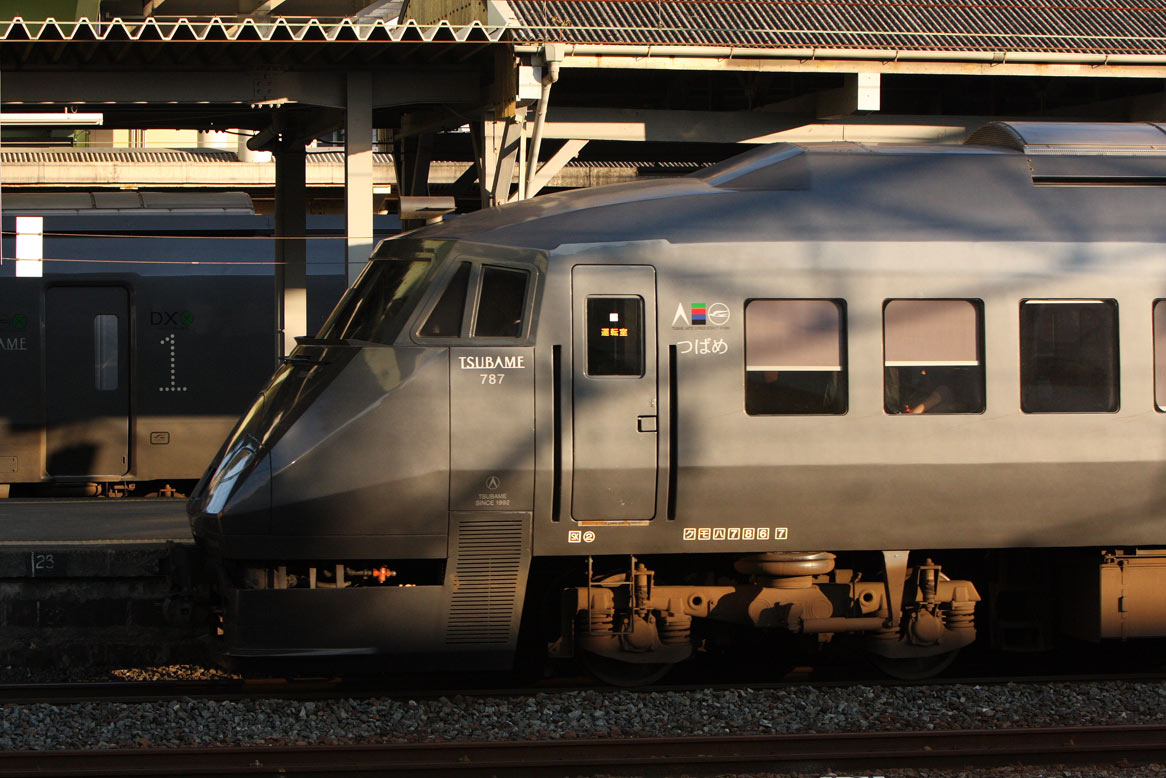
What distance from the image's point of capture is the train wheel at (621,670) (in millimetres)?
8117

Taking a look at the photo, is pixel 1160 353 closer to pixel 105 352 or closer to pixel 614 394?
pixel 614 394

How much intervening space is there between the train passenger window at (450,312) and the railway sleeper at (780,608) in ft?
5.57

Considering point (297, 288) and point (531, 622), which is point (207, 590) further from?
point (297, 288)

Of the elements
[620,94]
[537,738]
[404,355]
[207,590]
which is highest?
[620,94]

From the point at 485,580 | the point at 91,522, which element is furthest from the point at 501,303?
the point at 91,522

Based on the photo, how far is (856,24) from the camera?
44.5 feet

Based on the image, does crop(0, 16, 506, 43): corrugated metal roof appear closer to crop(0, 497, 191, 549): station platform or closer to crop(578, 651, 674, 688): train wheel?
crop(0, 497, 191, 549): station platform

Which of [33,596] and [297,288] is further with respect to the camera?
[297,288]

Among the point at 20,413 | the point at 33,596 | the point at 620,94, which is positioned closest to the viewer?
the point at 33,596

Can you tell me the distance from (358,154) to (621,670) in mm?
5685

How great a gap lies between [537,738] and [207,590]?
2.22 metres

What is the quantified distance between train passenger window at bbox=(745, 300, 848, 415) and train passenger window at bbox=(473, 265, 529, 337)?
1308 mm

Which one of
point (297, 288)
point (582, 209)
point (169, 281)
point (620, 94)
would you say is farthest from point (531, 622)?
point (620, 94)

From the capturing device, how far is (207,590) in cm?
A: 786
